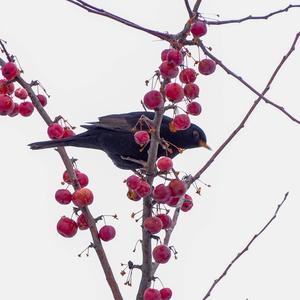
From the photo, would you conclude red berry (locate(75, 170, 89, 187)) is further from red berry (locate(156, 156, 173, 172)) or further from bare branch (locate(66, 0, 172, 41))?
bare branch (locate(66, 0, 172, 41))

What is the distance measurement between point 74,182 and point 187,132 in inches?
87.3

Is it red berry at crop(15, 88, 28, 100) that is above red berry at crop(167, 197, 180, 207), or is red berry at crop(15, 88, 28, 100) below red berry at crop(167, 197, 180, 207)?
above

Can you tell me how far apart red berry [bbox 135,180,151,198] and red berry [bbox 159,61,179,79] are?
17.1 inches

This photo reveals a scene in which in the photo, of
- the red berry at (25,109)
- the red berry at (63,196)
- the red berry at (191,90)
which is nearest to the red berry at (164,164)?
the red berry at (191,90)

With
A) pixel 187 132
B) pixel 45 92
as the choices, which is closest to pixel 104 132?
pixel 187 132

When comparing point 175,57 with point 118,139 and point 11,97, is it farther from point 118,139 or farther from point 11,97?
point 118,139

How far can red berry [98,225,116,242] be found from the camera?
2.47 meters

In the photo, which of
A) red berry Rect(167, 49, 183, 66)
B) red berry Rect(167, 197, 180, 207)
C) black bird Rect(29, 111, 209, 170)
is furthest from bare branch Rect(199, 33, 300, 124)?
black bird Rect(29, 111, 209, 170)

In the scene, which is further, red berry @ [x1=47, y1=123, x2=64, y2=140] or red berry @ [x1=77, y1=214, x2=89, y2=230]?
red berry @ [x1=47, y1=123, x2=64, y2=140]

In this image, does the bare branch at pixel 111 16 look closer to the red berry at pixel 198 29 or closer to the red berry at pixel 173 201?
the red berry at pixel 198 29

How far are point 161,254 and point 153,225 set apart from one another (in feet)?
0.56

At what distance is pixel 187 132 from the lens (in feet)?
15.2

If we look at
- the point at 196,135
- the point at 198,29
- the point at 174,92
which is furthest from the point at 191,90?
the point at 196,135

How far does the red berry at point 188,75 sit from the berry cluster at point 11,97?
0.65 meters
